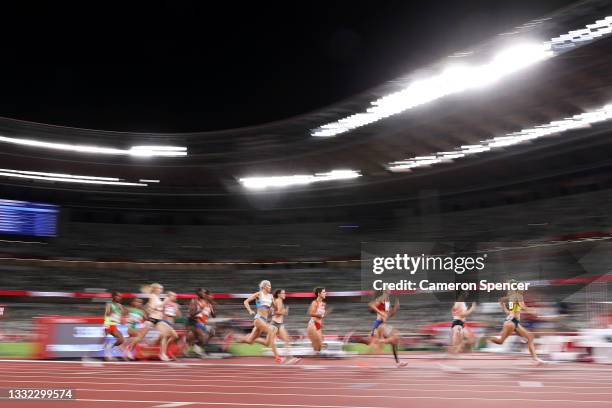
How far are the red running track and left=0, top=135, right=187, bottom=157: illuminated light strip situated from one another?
17621mm

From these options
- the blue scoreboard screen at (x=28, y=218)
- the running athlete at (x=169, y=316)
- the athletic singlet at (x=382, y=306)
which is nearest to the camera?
the athletic singlet at (x=382, y=306)

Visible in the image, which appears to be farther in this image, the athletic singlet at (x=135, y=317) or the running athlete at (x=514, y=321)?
the athletic singlet at (x=135, y=317)

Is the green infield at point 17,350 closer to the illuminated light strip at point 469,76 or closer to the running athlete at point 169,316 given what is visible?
the running athlete at point 169,316

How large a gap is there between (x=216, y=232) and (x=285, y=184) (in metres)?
5.06

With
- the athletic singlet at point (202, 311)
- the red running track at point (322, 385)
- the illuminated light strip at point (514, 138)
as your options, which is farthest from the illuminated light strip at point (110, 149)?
the red running track at point (322, 385)

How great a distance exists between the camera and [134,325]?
14.3 meters

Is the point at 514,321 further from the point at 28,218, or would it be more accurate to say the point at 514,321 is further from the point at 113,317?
the point at 28,218

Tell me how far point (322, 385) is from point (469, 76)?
1444cm

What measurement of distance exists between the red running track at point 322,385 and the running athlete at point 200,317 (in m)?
2.02

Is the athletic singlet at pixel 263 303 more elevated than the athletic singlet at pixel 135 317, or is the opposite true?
the athletic singlet at pixel 263 303

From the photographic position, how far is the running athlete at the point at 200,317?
566 inches

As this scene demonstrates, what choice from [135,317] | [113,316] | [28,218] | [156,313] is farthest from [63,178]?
[156,313]

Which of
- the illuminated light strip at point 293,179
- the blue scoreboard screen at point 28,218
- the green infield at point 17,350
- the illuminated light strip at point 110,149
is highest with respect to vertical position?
the illuminated light strip at point 110,149

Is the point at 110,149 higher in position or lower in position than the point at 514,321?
higher
